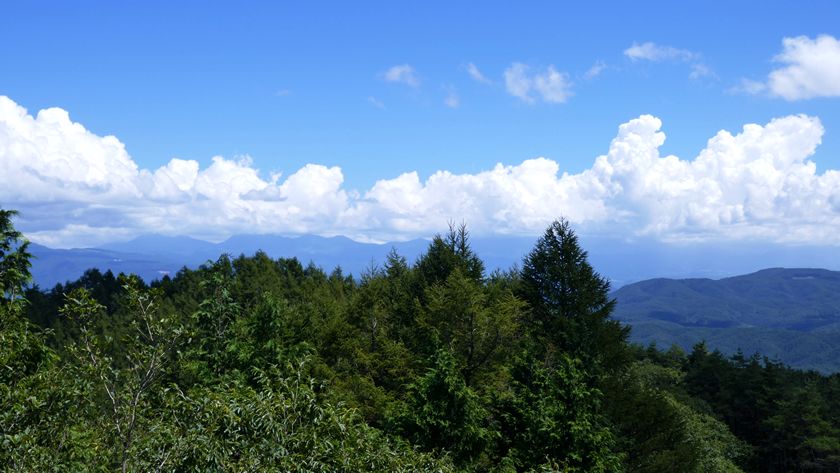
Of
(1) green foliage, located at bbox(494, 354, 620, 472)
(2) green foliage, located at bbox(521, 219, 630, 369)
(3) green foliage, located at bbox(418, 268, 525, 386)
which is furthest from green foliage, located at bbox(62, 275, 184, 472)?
(2) green foliage, located at bbox(521, 219, 630, 369)

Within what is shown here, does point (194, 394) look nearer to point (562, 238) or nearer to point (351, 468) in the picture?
point (351, 468)

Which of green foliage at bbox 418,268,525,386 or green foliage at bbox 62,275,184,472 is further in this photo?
green foliage at bbox 418,268,525,386

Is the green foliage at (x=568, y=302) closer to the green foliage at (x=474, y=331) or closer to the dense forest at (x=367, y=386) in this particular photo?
the dense forest at (x=367, y=386)

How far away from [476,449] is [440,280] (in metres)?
17.9

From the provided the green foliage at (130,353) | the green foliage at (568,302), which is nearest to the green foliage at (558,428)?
the green foliage at (568,302)

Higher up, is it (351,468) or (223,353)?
(351,468)

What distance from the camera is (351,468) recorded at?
8922 mm

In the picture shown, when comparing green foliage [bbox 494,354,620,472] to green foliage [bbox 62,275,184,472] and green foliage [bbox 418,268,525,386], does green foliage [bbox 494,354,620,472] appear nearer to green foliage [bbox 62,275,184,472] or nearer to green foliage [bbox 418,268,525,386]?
green foliage [bbox 418,268,525,386]

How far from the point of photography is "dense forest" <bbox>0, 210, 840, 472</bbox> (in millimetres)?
8789

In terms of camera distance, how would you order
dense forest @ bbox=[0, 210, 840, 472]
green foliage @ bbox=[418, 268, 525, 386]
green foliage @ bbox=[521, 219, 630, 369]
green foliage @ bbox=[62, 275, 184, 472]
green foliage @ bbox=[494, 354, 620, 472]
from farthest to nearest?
green foliage @ bbox=[521, 219, 630, 369] → green foliage @ bbox=[418, 268, 525, 386] → green foliage @ bbox=[494, 354, 620, 472] → dense forest @ bbox=[0, 210, 840, 472] → green foliage @ bbox=[62, 275, 184, 472]

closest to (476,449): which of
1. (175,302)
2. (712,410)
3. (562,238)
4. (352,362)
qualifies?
(352,362)

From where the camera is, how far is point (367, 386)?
27391mm

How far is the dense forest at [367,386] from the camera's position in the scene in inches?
346

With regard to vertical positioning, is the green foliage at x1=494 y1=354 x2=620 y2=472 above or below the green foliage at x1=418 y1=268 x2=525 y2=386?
below
